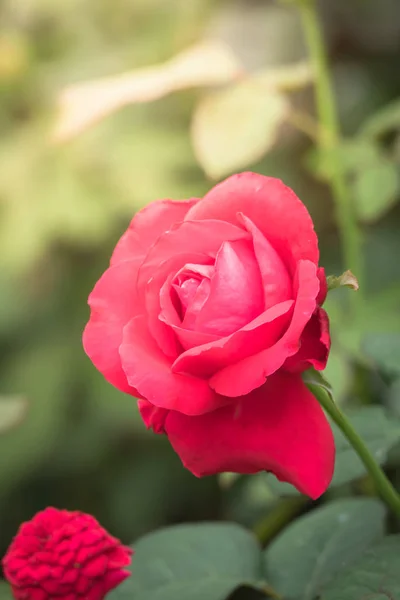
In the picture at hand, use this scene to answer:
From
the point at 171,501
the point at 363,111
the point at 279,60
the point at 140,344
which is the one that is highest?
the point at 279,60

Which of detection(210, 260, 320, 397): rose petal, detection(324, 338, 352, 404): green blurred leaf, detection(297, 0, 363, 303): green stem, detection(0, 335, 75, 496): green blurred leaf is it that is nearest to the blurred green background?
detection(0, 335, 75, 496): green blurred leaf

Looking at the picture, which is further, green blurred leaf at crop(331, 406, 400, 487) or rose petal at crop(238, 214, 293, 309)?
green blurred leaf at crop(331, 406, 400, 487)

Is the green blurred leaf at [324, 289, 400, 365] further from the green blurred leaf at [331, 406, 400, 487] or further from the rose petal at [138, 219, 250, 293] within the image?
the rose petal at [138, 219, 250, 293]

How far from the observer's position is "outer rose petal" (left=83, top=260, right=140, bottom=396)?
348 millimetres

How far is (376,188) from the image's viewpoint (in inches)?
27.0

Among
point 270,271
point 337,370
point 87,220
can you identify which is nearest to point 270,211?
point 270,271

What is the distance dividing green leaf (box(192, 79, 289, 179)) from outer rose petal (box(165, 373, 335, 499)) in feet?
1.25

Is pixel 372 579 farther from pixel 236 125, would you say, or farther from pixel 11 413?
pixel 236 125

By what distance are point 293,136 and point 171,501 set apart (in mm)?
587

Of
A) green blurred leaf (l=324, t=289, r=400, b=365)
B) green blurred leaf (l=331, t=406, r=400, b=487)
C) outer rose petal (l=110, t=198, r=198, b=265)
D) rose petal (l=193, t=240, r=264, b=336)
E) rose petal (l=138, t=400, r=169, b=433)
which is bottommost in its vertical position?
green blurred leaf (l=331, t=406, r=400, b=487)

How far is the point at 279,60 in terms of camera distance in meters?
1.26

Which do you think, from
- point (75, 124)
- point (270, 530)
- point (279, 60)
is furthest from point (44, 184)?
point (270, 530)

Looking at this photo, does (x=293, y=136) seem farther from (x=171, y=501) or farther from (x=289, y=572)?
(x=289, y=572)

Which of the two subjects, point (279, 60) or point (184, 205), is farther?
point (279, 60)
